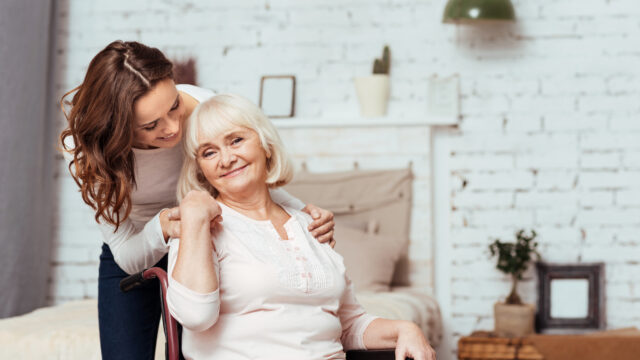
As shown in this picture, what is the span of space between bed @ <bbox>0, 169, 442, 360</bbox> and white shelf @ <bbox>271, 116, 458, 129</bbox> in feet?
0.85

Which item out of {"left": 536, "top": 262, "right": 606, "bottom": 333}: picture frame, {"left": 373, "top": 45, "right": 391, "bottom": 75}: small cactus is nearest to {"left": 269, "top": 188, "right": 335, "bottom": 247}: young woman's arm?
{"left": 373, "top": 45, "right": 391, "bottom": 75}: small cactus

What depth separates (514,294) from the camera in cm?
359

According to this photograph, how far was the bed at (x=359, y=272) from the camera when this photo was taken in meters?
2.18

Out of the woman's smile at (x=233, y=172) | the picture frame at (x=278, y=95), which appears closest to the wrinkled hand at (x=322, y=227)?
the woman's smile at (x=233, y=172)

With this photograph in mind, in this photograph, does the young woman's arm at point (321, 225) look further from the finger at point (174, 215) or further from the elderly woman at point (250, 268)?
the finger at point (174, 215)

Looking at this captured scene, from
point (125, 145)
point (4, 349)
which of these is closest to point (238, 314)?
point (125, 145)

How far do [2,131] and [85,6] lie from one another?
1010 mm

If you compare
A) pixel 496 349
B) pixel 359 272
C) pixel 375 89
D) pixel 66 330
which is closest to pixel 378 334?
pixel 66 330

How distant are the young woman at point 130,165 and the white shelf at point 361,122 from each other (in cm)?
185

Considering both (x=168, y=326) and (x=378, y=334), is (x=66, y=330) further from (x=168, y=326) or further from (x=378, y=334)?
(x=378, y=334)

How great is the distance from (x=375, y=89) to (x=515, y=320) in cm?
140

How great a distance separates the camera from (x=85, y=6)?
407cm

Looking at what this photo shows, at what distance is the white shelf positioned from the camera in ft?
12.2

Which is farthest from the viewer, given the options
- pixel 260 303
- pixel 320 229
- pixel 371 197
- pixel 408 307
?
pixel 371 197
